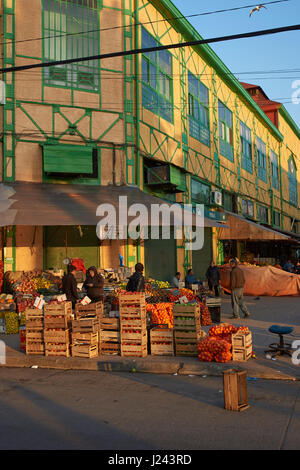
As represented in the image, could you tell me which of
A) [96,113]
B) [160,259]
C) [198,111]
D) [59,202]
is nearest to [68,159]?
[96,113]

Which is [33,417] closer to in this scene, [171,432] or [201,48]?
[171,432]

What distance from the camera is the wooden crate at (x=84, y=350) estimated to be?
30.3 ft

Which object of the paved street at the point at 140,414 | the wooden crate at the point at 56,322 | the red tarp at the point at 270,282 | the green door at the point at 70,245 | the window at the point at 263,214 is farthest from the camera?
the window at the point at 263,214

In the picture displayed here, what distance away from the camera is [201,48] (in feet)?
85.5

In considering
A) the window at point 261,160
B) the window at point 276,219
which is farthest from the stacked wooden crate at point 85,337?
the window at point 276,219

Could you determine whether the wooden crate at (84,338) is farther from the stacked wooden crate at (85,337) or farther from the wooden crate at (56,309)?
the wooden crate at (56,309)

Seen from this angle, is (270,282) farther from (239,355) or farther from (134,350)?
(134,350)

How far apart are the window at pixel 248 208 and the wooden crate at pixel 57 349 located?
1074 inches

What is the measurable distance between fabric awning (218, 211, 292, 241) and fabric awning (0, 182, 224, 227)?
8046 millimetres

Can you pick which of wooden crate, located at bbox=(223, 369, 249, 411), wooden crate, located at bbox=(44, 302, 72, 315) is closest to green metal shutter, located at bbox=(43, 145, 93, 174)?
wooden crate, located at bbox=(44, 302, 72, 315)

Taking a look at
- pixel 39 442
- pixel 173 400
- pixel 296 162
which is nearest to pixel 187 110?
pixel 173 400

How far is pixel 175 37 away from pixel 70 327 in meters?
18.6

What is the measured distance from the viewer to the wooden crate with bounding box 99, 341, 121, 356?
374 inches

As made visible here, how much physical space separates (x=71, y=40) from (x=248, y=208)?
22.2 m
